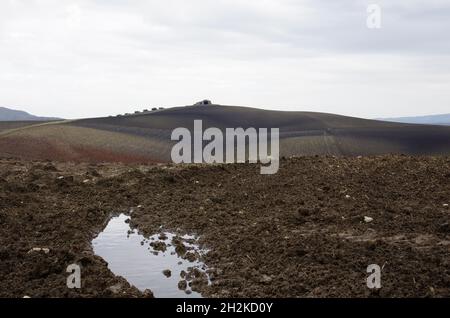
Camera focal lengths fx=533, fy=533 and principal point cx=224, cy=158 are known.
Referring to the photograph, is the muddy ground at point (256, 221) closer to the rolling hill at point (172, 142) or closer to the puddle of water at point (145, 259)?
the puddle of water at point (145, 259)

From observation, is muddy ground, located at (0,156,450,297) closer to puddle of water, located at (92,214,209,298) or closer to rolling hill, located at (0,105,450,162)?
puddle of water, located at (92,214,209,298)

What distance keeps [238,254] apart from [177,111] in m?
43.8

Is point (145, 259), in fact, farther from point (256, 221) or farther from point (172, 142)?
point (172, 142)

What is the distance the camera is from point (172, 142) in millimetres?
37062

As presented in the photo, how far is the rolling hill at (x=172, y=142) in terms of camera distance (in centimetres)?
3128

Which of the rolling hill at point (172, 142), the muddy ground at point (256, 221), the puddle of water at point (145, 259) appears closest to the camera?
the muddy ground at point (256, 221)

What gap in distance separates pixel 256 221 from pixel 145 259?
111 inches

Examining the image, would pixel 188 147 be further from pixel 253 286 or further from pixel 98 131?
pixel 253 286

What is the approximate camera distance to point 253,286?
24.6 ft

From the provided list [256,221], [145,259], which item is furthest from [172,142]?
[145,259]

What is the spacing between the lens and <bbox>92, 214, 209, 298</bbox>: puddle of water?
311 inches

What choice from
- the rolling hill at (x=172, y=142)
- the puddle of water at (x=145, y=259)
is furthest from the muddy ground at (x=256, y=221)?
the rolling hill at (x=172, y=142)

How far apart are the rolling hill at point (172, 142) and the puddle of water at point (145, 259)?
59.3 feet
